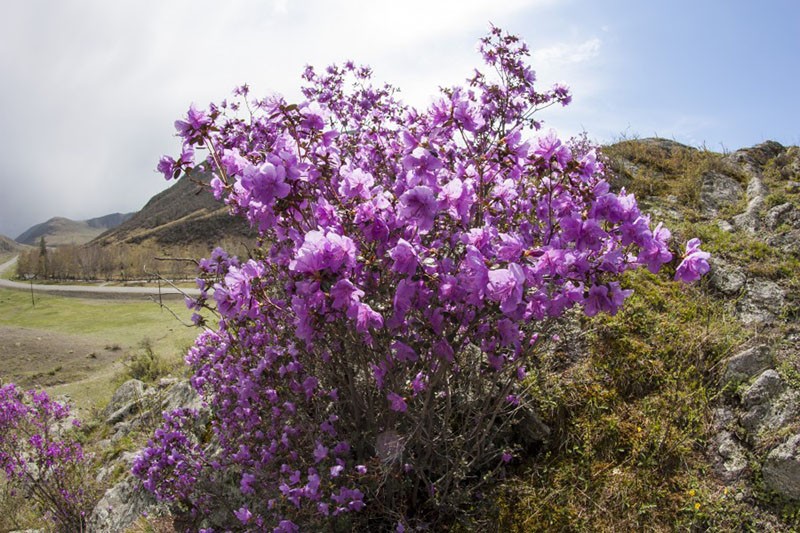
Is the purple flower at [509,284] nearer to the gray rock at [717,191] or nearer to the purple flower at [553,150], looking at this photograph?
the purple flower at [553,150]

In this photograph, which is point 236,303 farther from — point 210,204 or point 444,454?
point 210,204

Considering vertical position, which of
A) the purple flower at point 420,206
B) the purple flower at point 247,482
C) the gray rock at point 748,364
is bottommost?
the purple flower at point 247,482

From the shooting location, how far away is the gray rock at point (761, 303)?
3.97 m

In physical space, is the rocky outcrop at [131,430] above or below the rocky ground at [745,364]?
below

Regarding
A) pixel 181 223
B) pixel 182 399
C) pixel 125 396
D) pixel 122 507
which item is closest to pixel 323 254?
pixel 122 507

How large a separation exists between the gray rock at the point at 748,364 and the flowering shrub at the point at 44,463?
236 inches

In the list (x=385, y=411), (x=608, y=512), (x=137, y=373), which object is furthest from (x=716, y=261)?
(x=137, y=373)

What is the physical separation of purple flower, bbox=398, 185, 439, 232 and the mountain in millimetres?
70173

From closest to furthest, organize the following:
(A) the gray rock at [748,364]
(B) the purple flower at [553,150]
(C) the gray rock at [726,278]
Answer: (B) the purple flower at [553,150] < (A) the gray rock at [748,364] < (C) the gray rock at [726,278]

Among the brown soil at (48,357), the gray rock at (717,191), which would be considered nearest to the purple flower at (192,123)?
the gray rock at (717,191)

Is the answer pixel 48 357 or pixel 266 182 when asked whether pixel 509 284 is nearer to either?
pixel 266 182

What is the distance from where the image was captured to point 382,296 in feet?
6.51

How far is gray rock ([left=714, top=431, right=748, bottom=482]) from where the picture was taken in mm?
2766

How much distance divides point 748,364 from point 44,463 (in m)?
7.15
